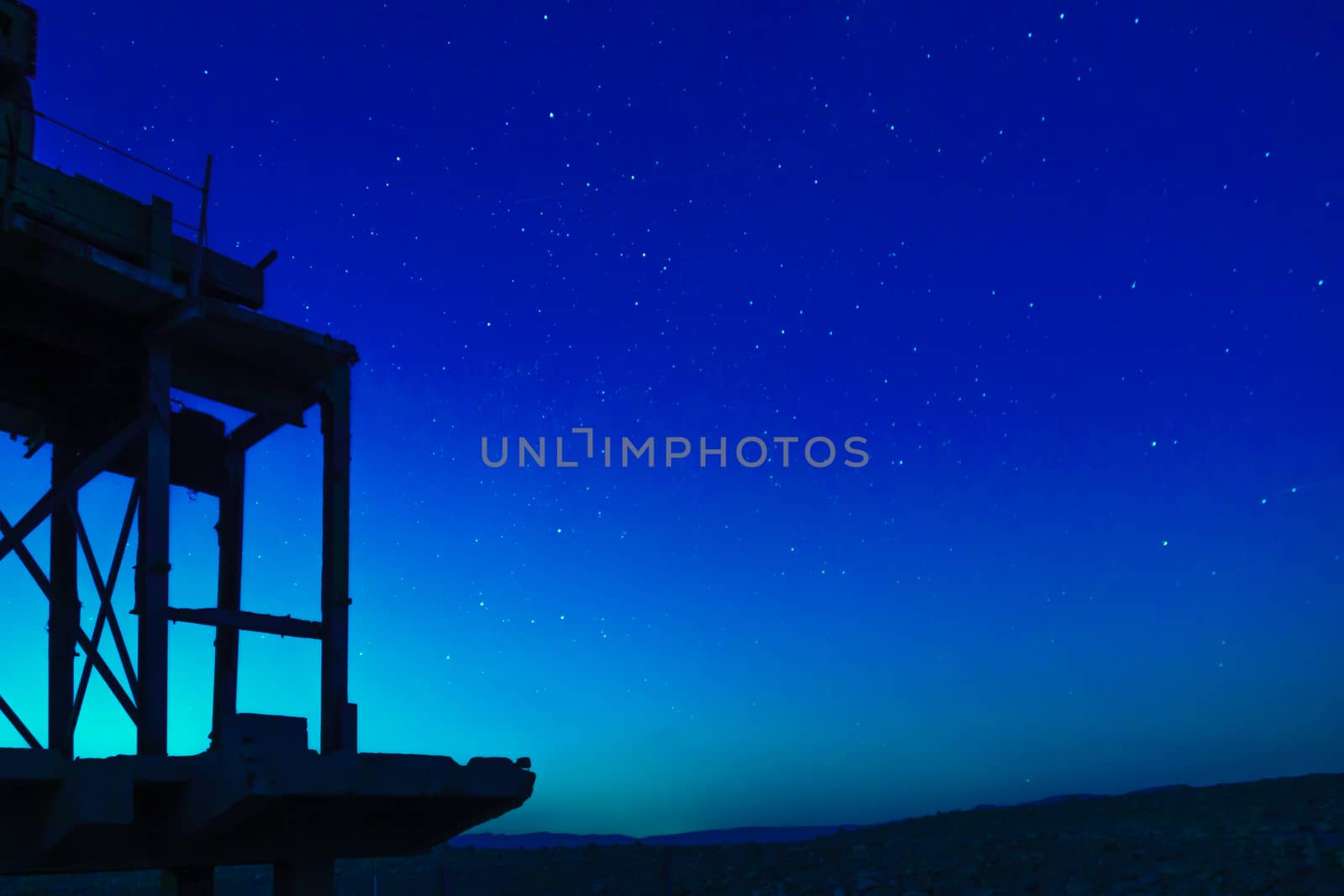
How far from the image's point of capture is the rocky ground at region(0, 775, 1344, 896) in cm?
2516

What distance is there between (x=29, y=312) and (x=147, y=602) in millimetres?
3403

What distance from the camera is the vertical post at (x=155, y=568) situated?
36.2 ft

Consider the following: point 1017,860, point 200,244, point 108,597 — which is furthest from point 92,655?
point 1017,860

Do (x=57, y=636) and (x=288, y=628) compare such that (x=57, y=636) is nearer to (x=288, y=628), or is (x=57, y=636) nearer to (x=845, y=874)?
(x=288, y=628)

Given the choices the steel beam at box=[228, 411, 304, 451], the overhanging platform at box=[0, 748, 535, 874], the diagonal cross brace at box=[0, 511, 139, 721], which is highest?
the steel beam at box=[228, 411, 304, 451]

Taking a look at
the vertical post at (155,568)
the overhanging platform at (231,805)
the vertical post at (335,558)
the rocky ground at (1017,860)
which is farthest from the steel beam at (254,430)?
the rocky ground at (1017,860)

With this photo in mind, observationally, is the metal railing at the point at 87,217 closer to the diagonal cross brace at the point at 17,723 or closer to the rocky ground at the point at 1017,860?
the diagonal cross brace at the point at 17,723

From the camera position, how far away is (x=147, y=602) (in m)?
11.5

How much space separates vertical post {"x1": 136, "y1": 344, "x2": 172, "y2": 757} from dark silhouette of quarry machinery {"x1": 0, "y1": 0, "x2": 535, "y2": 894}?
0.7 inches

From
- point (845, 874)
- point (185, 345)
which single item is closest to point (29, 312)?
point (185, 345)

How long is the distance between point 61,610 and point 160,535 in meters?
4.68

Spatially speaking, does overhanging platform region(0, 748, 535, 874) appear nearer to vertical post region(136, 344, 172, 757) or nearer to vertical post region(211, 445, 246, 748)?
vertical post region(136, 344, 172, 757)

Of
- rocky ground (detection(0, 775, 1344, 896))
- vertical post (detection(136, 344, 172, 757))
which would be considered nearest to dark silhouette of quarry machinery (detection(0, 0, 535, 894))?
vertical post (detection(136, 344, 172, 757))

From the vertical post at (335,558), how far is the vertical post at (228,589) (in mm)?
2249
